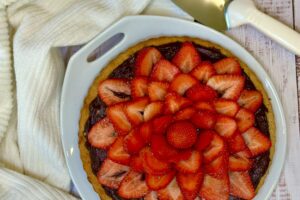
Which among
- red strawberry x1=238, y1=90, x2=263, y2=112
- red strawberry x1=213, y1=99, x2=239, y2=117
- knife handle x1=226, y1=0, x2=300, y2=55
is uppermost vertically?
knife handle x1=226, y1=0, x2=300, y2=55

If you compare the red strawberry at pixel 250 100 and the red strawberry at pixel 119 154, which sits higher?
the red strawberry at pixel 250 100

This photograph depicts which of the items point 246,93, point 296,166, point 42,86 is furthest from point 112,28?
point 296,166

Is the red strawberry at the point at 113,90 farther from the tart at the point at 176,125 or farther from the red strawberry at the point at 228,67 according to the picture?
the red strawberry at the point at 228,67

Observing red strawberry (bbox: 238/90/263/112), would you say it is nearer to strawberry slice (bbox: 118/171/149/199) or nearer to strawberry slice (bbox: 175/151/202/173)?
strawberry slice (bbox: 175/151/202/173)

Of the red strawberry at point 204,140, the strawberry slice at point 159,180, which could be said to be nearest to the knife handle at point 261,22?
the red strawberry at point 204,140

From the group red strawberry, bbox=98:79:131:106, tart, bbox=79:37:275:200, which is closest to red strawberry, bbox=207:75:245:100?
tart, bbox=79:37:275:200

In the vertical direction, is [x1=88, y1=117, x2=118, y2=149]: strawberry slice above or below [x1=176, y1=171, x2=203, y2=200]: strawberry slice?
above

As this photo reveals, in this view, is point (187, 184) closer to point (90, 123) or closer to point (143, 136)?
point (143, 136)
